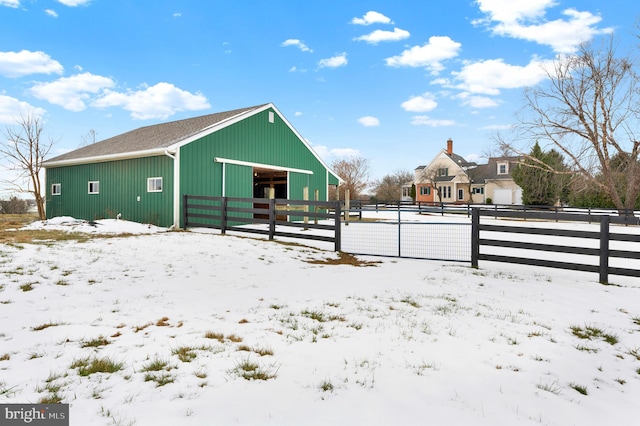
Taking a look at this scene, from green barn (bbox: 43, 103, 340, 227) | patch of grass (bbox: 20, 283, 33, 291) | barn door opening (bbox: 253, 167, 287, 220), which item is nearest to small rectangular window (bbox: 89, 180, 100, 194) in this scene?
green barn (bbox: 43, 103, 340, 227)

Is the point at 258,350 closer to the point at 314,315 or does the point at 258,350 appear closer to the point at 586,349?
the point at 314,315

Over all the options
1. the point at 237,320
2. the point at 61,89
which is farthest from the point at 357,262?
the point at 61,89

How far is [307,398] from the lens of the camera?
2291 mm

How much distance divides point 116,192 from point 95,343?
555 inches

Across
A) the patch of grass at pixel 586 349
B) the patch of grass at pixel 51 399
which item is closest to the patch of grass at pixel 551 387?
the patch of grass at pixel 586 349

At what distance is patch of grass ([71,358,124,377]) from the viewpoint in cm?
260

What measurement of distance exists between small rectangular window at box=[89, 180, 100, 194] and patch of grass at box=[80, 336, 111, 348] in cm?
1532

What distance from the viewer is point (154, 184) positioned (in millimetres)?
13859

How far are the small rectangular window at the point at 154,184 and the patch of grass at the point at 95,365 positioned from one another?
39.1 feet

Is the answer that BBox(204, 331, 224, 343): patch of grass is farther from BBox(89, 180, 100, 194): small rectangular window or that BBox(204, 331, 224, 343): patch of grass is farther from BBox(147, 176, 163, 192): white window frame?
BBox(89, 180, 100, 194): small rectangular window

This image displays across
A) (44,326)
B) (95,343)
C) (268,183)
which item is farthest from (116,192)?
(95,343)

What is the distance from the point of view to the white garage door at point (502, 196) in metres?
40.5

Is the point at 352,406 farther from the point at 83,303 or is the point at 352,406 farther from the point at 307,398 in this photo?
the point at 83,303

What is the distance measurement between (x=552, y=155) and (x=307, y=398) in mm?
38499
